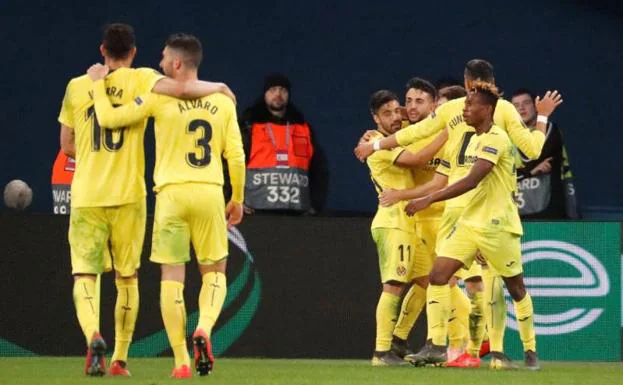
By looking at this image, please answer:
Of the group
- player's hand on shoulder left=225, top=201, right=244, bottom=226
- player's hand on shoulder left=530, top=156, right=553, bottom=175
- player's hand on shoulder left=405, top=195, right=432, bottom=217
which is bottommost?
player's hand on shoulder left=225, top=201, right=244, bottom=226

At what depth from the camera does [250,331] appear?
51.3ft

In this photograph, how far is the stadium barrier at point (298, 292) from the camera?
15.4 meters

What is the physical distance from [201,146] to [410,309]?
318 cm

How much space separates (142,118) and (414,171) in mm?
3161

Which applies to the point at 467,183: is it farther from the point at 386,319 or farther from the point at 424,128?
the point at 386,319

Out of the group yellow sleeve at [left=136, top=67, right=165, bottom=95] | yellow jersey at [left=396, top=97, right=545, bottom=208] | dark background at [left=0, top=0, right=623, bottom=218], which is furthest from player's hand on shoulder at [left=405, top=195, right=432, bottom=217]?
dark background at [left=0, top=0, right=623, bottom=218]

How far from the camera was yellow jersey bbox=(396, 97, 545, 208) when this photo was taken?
13.6 metres

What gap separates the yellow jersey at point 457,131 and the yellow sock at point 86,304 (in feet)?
9.39

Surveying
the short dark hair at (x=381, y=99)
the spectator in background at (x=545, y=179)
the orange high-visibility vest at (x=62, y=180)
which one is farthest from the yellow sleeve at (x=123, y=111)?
the spectator in background at (x=545, y=179)

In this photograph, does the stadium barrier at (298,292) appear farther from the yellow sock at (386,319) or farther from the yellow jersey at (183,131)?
the yellow jersey at (183,131)

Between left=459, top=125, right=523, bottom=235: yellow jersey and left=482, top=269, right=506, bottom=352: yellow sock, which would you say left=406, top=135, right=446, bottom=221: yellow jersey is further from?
left=459, top=125, right=523, bottom=235: yellow jersey

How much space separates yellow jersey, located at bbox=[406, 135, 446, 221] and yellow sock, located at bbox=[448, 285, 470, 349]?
60 centimetres

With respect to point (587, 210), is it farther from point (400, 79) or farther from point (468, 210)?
point (468, 210)

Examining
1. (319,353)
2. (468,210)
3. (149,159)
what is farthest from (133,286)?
(149,159)
